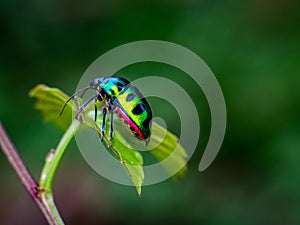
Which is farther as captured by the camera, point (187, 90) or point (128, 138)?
point (187, 90)

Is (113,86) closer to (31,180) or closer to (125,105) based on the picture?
(125,105)

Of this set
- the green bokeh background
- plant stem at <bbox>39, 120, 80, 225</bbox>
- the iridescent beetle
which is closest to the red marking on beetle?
the iridescent beetle

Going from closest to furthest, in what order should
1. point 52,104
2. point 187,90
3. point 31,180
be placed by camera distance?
point 31,180 → point 52,104 → point 187,90

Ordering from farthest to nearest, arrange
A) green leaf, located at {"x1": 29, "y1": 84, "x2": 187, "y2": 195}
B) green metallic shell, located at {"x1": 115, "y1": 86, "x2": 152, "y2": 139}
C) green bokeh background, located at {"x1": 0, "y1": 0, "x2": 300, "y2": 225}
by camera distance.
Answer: green bokeh background, located at {"x1": 0, "y1": 0, "x2": 300, "y2": 225}, green metallic shell, located at {"x1": 115, "y1": 86, "x2": 152, "y2": 139}, green leaf, located at {"x1": 29, "y1": 84, "x2": 187, "y2": 195}

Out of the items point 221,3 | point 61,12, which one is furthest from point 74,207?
point 221,3

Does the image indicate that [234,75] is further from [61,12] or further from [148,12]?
[61,12]

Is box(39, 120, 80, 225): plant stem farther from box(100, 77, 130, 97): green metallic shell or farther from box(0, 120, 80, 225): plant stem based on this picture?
box(100, 77, 130, 97): green metallic shell

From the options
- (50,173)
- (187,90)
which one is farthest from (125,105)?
(187,90)
